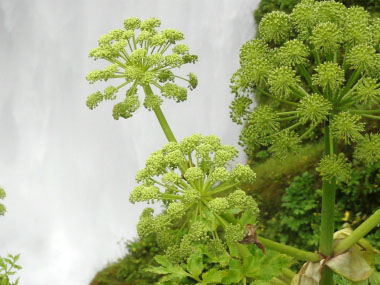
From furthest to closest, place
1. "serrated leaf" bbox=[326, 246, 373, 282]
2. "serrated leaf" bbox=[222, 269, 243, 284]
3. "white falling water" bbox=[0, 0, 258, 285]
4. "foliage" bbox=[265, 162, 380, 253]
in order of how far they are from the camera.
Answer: "white falling water" bbox=[0, 0, 258, 285], "foliage" bbox=[265, 162, 380, 253], "serrated leaf" bbox=[222, 269, 243, 284], "serrated leaf" bbox=[326, 246, 373, 282]

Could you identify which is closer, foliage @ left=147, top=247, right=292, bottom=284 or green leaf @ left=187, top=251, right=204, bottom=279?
foliage @ left=147, top=247, right=292, bottom=284

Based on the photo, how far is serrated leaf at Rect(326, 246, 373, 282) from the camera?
Answer: 8.09 feet

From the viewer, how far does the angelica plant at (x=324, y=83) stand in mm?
2152

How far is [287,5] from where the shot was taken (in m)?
9.75

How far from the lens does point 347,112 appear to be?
7.11 ft

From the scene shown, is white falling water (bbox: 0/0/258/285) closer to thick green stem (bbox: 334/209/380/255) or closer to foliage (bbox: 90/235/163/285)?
foliage (bbox: 90/235/163/285)

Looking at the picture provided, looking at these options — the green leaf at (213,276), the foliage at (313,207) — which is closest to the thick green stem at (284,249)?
the green leaf at (213,276)

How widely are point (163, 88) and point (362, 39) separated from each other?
1.09 m

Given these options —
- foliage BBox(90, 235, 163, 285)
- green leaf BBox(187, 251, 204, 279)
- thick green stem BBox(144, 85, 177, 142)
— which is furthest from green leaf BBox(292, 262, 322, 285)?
foliage BBox(90, 235, 163, 285)

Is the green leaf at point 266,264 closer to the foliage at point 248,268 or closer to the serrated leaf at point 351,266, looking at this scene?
the foliage at point 248,268

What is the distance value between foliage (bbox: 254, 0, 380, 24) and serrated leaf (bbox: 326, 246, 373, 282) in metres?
6.56

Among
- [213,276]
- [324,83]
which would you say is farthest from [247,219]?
[324,83]

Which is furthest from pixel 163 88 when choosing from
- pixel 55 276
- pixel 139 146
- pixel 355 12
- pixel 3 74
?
pixel 3 74

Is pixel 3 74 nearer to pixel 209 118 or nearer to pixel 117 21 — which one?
pixel 117 21
